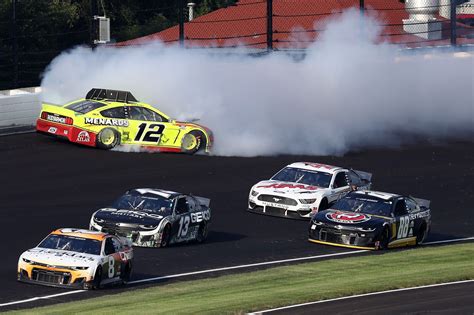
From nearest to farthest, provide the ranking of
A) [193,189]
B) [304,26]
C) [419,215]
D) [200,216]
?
[200,216], [419,215], [193,189], [304,26]

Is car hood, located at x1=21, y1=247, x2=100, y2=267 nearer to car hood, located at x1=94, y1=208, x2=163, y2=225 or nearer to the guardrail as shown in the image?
car hood, located at x1=94, y1=208, x2=163, y2=225

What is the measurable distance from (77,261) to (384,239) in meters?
8.34

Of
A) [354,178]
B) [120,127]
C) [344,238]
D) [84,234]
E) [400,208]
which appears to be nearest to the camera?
[84,234]

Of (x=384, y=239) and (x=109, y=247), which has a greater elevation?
(x=109, y=247)

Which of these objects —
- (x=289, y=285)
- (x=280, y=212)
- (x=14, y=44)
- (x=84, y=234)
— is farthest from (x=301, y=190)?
(x=14, y=44)

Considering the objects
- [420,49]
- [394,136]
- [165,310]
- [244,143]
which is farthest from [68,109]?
[165,310]

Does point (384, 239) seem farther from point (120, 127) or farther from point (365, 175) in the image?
point (120, 127)

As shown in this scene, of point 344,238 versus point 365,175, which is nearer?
Result: point 344,238

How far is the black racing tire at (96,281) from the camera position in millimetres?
22672

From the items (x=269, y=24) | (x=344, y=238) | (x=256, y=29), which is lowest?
(x=344, y=238)

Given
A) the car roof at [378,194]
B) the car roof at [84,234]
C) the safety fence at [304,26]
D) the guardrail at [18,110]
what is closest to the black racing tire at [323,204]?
the car roof at [378,194]

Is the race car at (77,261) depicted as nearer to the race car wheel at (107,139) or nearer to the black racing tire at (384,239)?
the black racing tire at (384,239)

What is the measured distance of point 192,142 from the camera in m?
37.2

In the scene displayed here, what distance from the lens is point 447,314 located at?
2052cm
